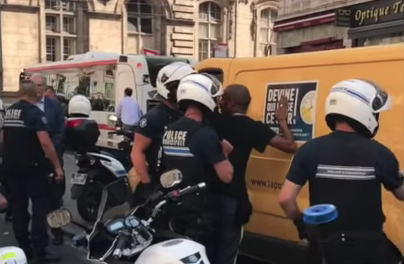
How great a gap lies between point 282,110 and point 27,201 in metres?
2.68

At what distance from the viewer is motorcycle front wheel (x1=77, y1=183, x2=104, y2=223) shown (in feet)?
24.5

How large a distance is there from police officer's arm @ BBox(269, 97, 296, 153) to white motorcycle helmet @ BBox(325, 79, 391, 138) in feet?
3.77

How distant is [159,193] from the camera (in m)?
3.33

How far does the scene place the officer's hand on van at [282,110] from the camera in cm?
430

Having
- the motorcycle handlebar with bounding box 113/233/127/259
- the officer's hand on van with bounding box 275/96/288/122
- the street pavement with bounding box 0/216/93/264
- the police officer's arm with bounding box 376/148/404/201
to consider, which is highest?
the officer's hand on van with bounding box 275/96/288/122

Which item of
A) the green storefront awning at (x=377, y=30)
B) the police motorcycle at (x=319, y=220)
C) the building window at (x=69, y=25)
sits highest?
the building window at (x=69, y=25)

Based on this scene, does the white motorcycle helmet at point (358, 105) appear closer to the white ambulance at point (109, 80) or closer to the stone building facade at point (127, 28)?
the white ambulance at point (109, 80)

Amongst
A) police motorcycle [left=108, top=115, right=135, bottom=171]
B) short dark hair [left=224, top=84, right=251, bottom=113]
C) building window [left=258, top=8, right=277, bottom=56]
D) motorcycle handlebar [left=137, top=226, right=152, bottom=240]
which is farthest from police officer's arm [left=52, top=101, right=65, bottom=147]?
building window [left=258, top=8, right=277, bottom=56]

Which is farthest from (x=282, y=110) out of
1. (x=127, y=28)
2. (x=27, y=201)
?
(x=127, y=28)

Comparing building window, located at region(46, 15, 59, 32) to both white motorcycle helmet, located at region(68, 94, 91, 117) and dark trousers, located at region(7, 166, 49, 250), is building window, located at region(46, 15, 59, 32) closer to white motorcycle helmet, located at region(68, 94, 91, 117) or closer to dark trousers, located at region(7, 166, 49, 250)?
white motorcycle helmet, located at region(68, 94, 91, 117)

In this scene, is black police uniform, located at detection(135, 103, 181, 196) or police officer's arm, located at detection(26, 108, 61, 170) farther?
police officer's arm, located at detection(26, 108, 61, 170)

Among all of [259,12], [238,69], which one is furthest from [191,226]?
[259,12]

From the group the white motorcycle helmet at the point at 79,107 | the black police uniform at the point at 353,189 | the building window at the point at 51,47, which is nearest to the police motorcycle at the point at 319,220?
the black police uniform at the point at 353,189

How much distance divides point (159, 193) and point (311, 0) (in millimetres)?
14463
